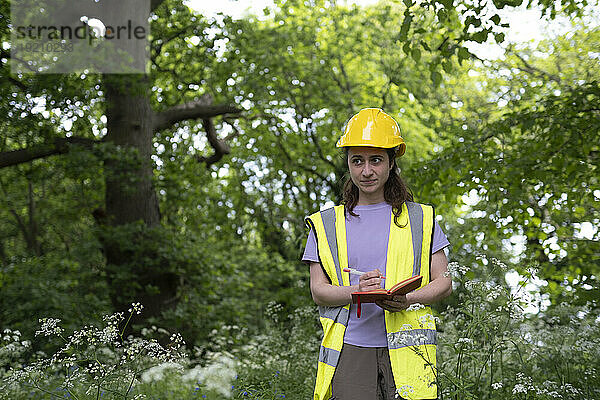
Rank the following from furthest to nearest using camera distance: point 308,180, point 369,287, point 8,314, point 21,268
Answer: point 308,180 < point 21,268 < point 8,314 < point 369,287

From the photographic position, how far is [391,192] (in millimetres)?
2777

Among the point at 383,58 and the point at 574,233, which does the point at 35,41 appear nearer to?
the point at 383,58

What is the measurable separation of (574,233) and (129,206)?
21.0 feet

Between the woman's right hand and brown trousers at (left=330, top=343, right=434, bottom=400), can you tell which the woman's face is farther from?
brown trousers at (left=330, top=343, right=434, bottom=400)

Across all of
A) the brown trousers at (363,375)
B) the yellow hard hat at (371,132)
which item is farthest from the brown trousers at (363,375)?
the yellow hard hat at (371,132)

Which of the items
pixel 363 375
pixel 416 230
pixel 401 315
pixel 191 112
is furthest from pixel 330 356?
pixel 191 112

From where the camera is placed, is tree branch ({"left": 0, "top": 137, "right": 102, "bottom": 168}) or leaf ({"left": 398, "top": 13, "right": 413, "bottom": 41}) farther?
tree branch ({"left": 0, "top": 137, "right": 102, "bottom": 168})

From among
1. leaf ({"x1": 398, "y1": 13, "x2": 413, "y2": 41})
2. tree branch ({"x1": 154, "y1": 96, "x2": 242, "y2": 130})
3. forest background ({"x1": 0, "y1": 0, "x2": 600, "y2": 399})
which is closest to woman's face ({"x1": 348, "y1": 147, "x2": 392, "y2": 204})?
forest background ({"x1": 0, "y1": 0, "x2": 600, "y2": 399})

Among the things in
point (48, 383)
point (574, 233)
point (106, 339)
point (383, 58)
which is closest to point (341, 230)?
point (106, 339)

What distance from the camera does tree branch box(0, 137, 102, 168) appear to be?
28.9ft

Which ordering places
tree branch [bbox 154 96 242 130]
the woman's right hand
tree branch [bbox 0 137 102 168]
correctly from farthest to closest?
tree branch [bbox 154 96 242 130] → tree branch [bbox 0 137 102 168] → the woman's right hand

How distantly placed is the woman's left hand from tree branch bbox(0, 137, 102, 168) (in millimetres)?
7329

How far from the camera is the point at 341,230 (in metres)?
2.67

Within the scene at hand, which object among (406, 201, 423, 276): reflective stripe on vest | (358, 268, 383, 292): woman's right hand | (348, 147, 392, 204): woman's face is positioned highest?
(348, 147, 392, 204): woman's face
